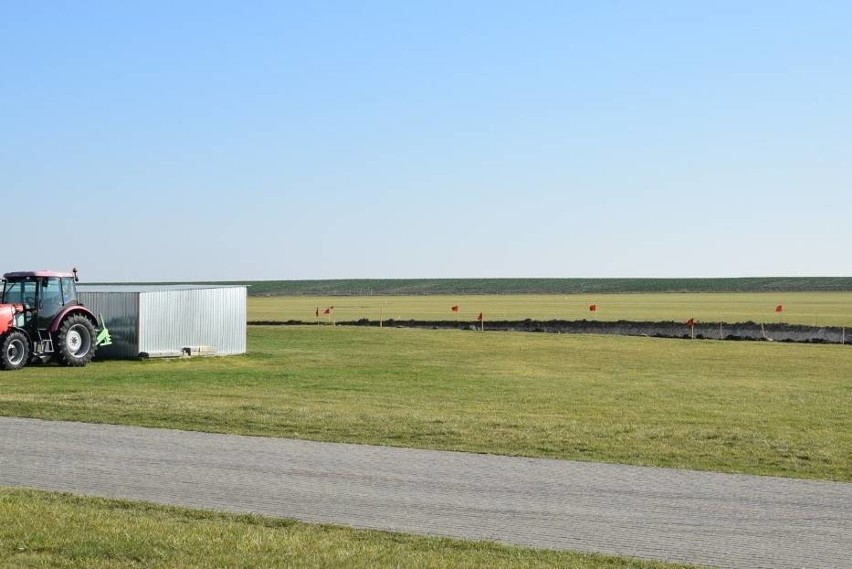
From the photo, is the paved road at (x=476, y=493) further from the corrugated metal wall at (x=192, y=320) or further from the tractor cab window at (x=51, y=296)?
the corrugated metal wall at (x=192, y=320)

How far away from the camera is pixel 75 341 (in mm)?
31562

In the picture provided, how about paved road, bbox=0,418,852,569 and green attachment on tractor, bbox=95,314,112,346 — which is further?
green attachment on tractor, bbox=95,314,112,346

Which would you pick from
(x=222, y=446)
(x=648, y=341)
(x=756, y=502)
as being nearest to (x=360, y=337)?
(x=648, y=341)

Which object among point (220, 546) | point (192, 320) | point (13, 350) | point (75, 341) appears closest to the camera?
point (220, 546)

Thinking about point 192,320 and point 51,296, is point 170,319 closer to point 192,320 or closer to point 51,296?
point 192,320

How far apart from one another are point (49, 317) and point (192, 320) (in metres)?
6.14

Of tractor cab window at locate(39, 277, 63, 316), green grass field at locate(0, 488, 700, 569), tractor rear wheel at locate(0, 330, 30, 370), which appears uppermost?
tractor cab window at locate(39, 277, 63, 316)

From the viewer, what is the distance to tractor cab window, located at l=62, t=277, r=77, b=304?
3170cm

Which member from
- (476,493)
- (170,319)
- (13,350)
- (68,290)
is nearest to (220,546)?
(476,493)

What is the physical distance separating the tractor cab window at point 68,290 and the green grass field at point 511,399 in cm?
196

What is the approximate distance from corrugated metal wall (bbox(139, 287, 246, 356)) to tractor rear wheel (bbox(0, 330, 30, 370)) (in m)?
4.96

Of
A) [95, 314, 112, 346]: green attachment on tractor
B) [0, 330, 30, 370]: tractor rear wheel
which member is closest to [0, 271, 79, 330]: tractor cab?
[0, 330, 30, 370]: tractor rear wheel

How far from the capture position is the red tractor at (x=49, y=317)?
30828 mm

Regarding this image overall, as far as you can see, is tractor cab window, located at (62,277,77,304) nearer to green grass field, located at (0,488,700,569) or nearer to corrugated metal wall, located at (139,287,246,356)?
corrugated metal wall, located at (139,287,246,356)
